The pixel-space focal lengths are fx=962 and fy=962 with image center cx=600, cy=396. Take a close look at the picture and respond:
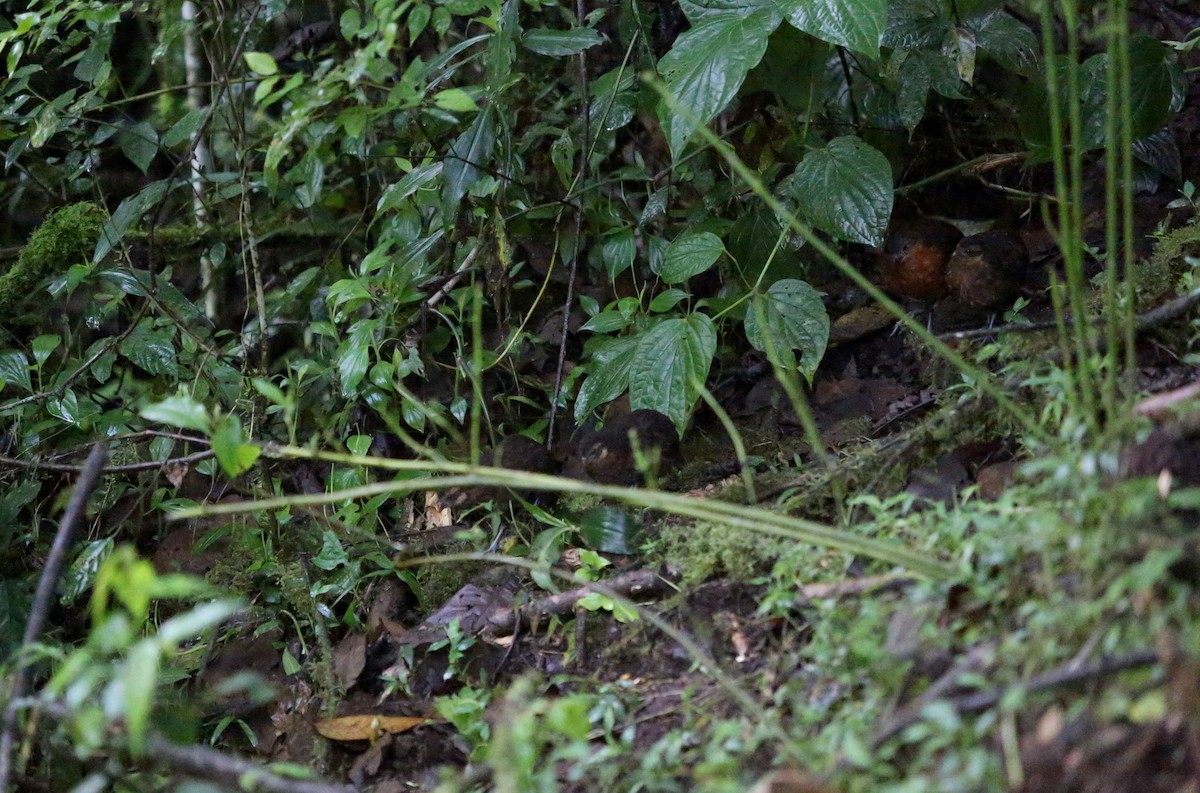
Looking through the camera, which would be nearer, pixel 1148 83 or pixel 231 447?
pixel 231 447

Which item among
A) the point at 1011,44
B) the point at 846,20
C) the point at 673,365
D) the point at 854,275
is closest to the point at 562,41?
the point at 846,20

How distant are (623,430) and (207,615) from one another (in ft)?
4.94

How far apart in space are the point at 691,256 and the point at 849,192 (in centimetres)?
38

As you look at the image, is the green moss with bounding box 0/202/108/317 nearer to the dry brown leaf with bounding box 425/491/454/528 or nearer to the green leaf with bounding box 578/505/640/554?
the dry brown leaf with bounding box 425/491/454/528

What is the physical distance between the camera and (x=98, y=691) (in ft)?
6.06

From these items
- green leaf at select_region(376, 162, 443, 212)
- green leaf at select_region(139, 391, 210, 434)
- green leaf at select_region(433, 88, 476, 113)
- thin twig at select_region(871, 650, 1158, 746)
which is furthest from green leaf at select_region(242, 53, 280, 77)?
thin twig at select_region(871, 650, 1158, 746)

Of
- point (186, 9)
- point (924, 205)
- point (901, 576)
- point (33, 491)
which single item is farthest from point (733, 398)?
point (186, 9)

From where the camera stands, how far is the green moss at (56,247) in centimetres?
267

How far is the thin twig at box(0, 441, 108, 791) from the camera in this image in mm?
1167

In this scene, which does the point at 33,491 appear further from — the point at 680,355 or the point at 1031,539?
the point at 1031,539

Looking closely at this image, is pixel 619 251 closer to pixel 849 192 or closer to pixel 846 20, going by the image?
pixel 849 192

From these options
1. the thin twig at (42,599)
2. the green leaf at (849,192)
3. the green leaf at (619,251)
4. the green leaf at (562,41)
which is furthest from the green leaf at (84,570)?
the green leaf at (849,192)

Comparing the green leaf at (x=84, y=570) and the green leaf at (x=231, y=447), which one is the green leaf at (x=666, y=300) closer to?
the green leaf at (x=231, y=447)

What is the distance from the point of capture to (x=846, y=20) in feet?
6.22
